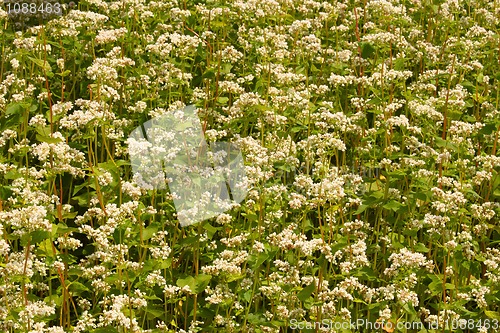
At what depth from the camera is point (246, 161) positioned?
5.40m

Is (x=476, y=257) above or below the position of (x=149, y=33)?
below

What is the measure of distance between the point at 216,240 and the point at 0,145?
63.6 inches

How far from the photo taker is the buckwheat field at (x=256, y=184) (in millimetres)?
4699

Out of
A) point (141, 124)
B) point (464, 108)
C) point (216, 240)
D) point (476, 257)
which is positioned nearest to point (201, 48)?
point (141, 124)

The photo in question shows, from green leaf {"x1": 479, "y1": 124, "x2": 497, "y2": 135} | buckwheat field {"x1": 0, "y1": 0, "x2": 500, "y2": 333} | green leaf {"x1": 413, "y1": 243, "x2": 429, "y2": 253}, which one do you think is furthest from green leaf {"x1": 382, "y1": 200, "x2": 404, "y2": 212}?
green leaf {"x1": 479, "y1": 124, "x2": 497, "y2": 135}

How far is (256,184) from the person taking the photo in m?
5.19

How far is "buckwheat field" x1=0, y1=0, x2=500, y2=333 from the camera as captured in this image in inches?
185

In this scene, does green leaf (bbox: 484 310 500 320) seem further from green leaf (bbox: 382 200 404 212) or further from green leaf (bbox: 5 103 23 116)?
green leaf (bbox: 5 103 23 116)

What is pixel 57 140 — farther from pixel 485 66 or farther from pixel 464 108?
pixel 485 66

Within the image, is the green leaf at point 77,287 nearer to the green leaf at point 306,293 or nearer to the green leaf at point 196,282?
the green leaf at point 196,282

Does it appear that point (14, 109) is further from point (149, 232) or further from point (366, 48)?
point (366, 48)

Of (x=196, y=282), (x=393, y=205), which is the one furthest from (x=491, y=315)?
(x=196, y=282)

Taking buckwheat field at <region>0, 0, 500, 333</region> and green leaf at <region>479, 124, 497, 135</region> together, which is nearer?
buckwheat field at <region>0, 0, 500, 333</region>

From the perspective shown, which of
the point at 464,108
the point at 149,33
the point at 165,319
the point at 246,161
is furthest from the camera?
the point at 149,33
